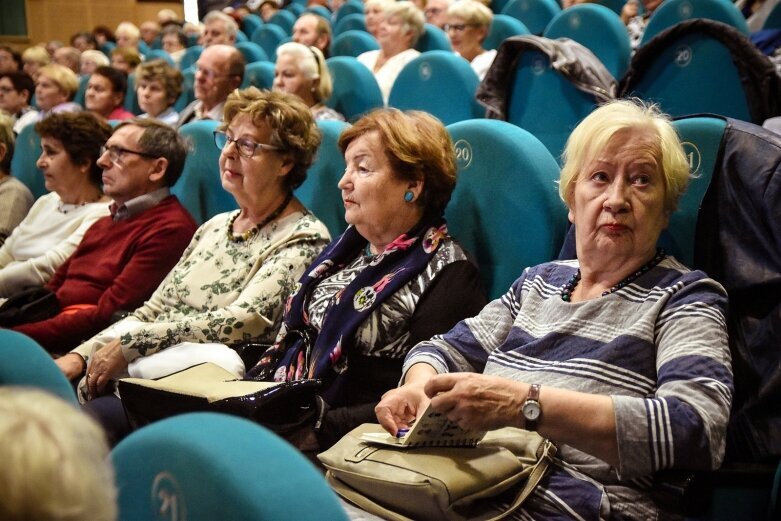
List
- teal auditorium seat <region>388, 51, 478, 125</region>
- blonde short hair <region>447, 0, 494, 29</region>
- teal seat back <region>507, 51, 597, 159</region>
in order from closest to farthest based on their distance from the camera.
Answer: teal seat back <region>507, 51, 597, 159</region> < teal auditorium seat <region>388, 51, 478, 125</region> < blonde short hair <region>447, 0, 494, 29</region>

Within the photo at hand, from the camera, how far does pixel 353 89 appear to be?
3863 millimetres

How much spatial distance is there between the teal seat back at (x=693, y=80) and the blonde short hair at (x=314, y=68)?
4.62ft

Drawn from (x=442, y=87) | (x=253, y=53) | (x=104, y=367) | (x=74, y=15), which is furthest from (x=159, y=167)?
(x=74, y=15)

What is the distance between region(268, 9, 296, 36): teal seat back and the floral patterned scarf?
562 centimetres

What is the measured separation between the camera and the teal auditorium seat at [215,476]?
632mm

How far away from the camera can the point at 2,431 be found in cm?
55

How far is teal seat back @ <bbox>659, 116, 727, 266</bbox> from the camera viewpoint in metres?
1.63

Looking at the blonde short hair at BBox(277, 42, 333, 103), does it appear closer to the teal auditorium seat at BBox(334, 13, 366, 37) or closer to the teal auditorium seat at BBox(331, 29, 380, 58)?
the teal auditorium seat at BBox(331, 29, 380, 58)

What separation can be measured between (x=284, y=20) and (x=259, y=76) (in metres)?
3.20

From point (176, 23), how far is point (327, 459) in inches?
320

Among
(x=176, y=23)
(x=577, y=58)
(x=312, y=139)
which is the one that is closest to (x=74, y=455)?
(x=312, y=139)

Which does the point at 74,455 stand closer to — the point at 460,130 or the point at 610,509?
the point at 610,509

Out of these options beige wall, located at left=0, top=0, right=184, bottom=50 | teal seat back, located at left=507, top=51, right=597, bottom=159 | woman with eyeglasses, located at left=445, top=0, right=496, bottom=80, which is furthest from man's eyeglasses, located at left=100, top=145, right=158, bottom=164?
beige wall, located at left=0, top=0, right=184, bottom=50

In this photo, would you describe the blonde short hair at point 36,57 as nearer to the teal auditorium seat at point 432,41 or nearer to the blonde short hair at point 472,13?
the teal auditorium seat at point 432,41
